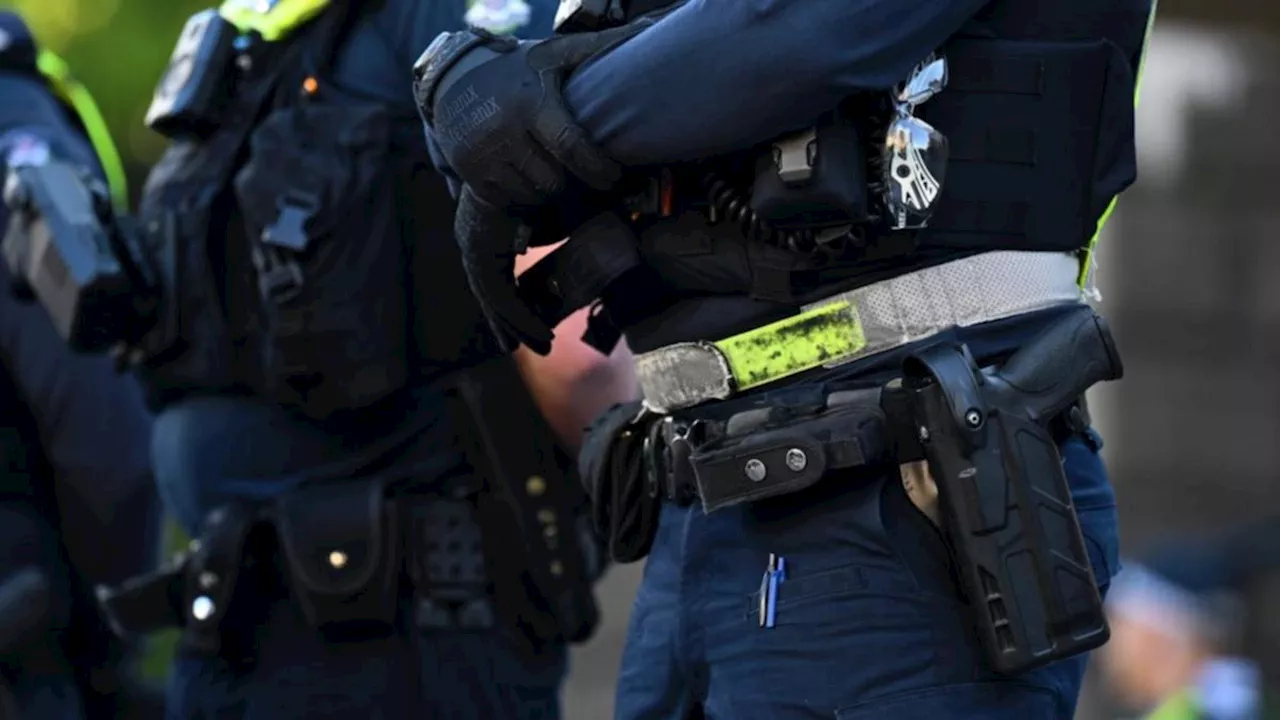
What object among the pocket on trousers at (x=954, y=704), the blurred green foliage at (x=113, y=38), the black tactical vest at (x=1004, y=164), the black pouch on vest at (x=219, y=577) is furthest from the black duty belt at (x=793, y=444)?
the blurred green foliage at (x=113, y=38)

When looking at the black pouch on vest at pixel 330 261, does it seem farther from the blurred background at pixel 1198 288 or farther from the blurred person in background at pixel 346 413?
the blurred background at pixel 1198 288

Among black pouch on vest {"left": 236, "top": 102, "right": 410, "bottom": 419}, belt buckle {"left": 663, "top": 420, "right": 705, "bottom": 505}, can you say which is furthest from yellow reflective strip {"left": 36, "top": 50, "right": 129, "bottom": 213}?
belt buckle {"left": 663, "top": 420, "right": 705, "bottom": 505}

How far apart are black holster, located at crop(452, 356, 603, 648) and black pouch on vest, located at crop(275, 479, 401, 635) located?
16 cm

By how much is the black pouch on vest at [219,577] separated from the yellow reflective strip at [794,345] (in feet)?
4.26

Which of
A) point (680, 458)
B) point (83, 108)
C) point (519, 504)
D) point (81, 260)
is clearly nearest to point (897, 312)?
point (680, 458)

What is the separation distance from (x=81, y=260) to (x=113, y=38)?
5.53m

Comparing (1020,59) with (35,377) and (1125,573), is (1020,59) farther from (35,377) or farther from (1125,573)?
(1125,573)

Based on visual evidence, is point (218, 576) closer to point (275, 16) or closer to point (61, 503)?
point (275, 16)

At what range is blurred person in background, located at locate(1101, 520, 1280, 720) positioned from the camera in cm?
550

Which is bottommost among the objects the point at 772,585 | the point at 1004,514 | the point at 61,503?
the point at 61,503

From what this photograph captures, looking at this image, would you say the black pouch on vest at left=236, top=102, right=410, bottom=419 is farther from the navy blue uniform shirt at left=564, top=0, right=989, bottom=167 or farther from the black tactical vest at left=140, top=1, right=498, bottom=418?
the navy blue uniform shirt at left=564, top=0, right=989, bottom=167

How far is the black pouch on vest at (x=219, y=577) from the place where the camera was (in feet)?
11.7

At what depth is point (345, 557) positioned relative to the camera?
3525 millimetres

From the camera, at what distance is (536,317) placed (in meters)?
2.78
